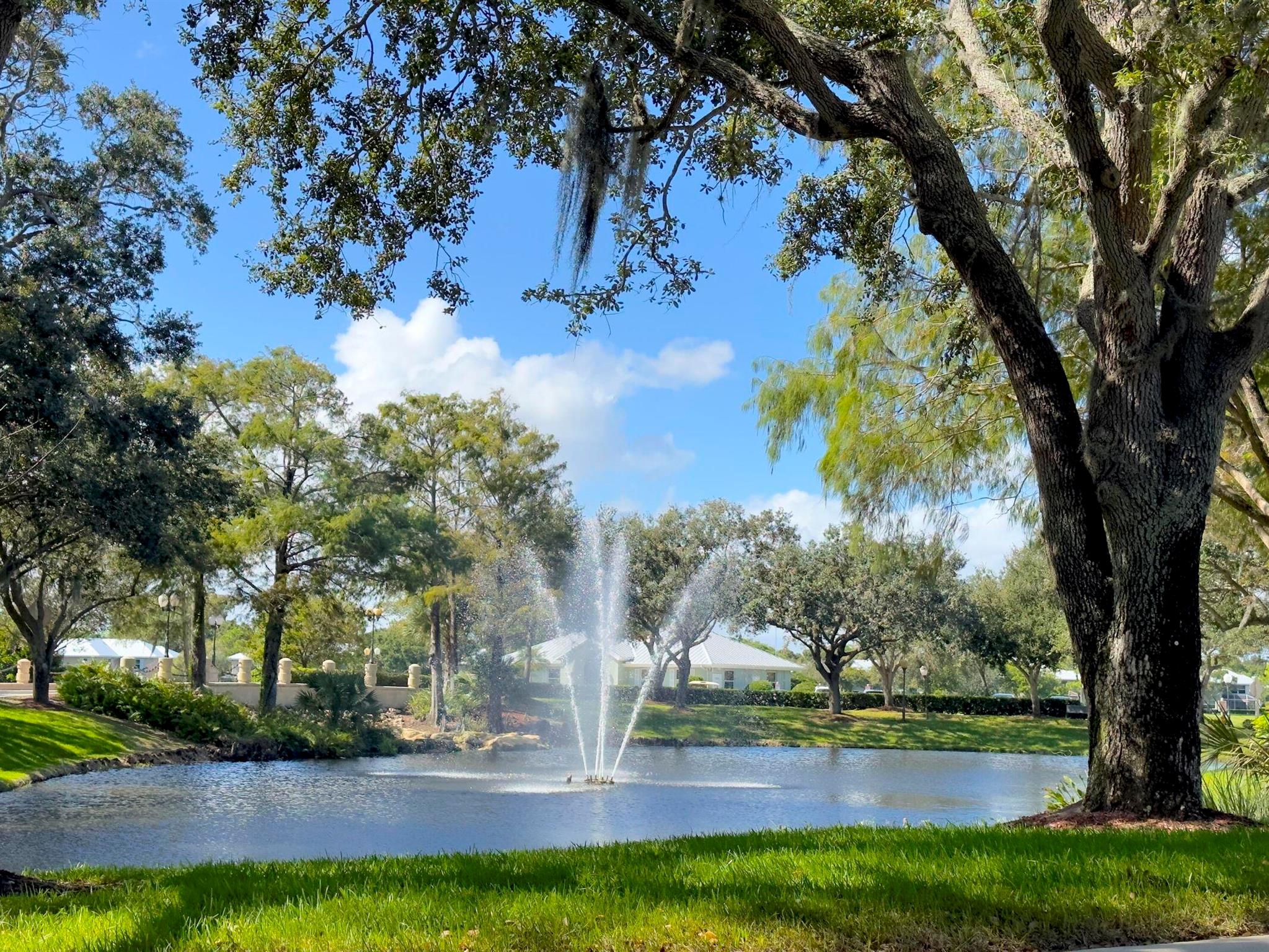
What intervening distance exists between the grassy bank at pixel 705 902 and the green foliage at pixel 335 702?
22.5 meters

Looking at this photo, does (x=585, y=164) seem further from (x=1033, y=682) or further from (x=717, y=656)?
(x=717, y=656)

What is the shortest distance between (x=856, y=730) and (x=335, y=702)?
19680 millimetres

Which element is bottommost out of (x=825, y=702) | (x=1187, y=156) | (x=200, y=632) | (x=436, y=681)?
(x=825, y=702)

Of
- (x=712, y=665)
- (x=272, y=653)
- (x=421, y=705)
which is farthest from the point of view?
(x=712, y=665)

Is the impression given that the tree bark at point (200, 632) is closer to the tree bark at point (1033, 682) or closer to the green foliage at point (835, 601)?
the green foliage at point (835, 601)

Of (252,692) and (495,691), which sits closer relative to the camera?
(252,692)

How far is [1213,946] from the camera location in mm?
3916

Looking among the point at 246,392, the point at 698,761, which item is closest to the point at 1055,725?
the point at 698,761

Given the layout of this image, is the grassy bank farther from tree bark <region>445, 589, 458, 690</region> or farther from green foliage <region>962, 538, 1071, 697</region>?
green foliage <region>962, 538, 1071, 697</region>

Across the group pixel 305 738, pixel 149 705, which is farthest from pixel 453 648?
pixel 149 705

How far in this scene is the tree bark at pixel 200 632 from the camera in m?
28.2

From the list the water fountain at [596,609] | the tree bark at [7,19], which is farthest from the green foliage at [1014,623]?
the tree bark at [7,19]

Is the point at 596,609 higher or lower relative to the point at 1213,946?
higher

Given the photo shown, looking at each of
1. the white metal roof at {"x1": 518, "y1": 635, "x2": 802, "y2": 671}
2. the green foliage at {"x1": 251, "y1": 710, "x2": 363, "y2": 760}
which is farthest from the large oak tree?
the white metal roof at {"x1": 518, "y1": 635, "x2": 802, "y2": 671}
